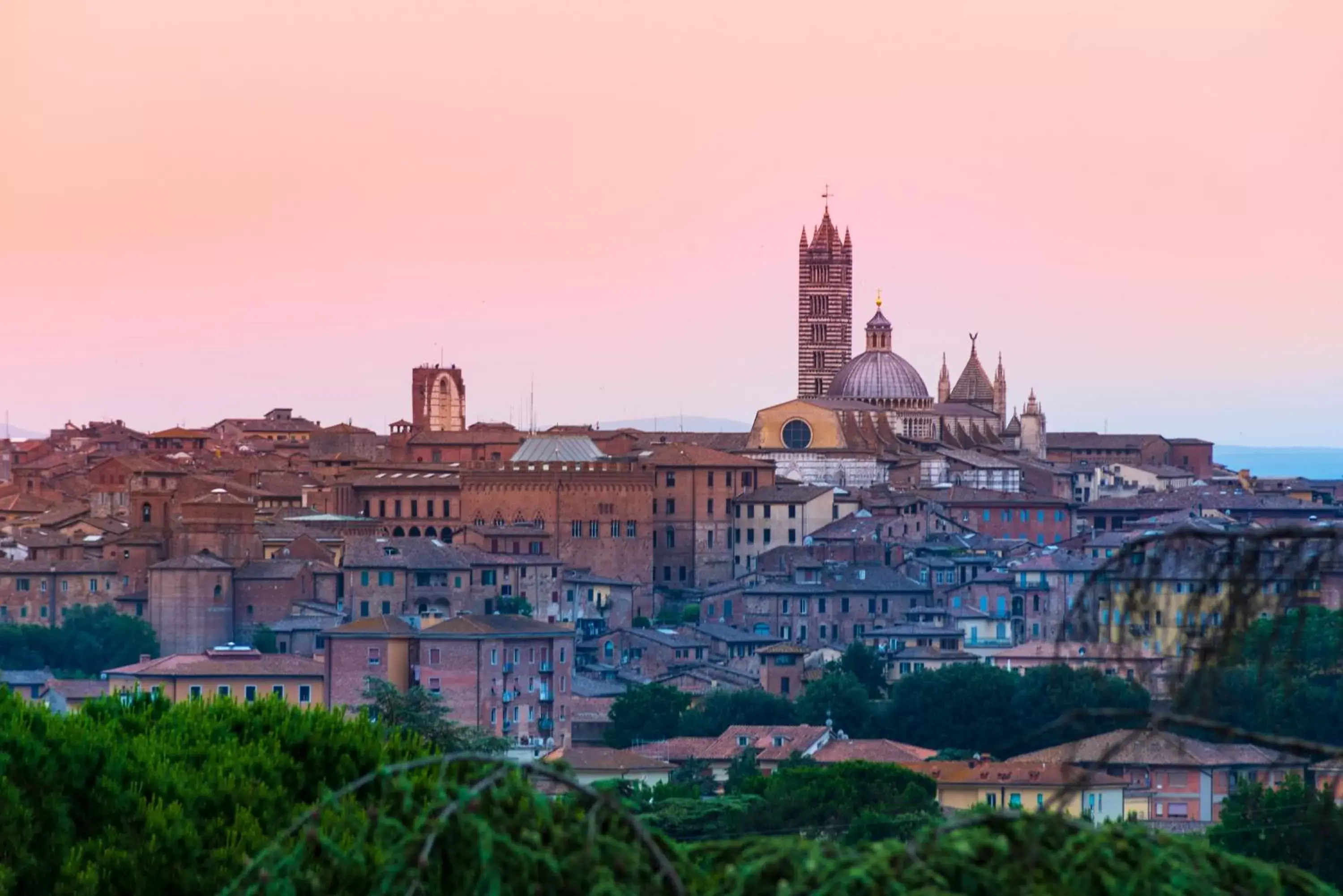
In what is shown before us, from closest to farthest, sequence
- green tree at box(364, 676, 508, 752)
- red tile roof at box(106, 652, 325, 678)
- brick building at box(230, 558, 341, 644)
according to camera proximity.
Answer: green tree at box(364, 676, 508, 752)
red tile roof at box(106, 652, 325, 678)
brick building at box(230, 558, 341, 644)

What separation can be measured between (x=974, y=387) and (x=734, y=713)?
54.0 meters

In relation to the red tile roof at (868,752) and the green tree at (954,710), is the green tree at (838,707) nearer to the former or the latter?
the green tree at (954,710)

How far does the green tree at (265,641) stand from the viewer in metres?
52.5

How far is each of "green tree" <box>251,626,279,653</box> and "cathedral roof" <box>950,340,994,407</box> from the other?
47.4 meters

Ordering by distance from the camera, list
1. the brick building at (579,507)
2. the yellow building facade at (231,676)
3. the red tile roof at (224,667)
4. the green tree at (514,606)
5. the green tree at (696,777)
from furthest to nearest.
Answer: the brick building at (579,507)
the green tree at (514,606)
the red tile roof at (224,667)
the yellow building facade at (231,676)
the green tree at (696,777)

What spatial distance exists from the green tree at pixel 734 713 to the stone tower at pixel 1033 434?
4157 centimetres

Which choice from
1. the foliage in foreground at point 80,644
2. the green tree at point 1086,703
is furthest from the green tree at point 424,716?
the green tree at point 1086,703

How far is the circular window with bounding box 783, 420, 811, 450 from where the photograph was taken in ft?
249

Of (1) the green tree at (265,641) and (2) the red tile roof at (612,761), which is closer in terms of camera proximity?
(2) the red tile roof at (612,761)

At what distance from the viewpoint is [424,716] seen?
Result: 36.8 m

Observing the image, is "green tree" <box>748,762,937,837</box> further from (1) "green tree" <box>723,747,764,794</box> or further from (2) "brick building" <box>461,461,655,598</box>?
(2) "brick building" <box>461,461,655,598</box>

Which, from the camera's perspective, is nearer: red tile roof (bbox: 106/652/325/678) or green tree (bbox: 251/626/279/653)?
red tile roof (bbox: 106/652/325/678)

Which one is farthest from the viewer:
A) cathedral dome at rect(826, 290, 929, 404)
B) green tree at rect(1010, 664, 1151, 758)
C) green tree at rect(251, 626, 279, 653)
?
cathedral dome at rect(826, 290, 929, 404)

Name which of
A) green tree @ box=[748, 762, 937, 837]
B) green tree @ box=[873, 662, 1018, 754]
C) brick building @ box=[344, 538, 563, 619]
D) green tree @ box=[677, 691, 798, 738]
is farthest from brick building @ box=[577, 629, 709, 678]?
green tree @ box=[748, 762, 937, 837]
